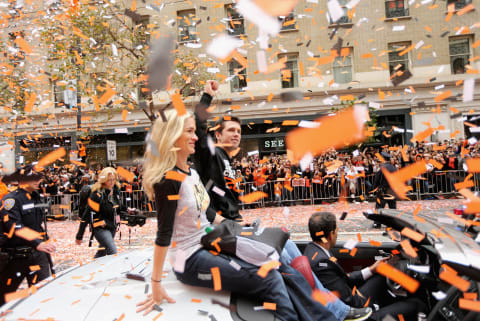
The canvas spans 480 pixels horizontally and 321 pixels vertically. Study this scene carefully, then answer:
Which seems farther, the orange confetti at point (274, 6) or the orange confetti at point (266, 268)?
the orange confetti at point (274, 6)

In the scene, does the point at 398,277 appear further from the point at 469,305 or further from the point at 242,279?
the point at 242,279

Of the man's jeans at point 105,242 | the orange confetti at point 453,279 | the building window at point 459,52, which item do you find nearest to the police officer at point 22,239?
the man's jeans at point 105,242

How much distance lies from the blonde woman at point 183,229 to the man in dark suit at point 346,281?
0.69m

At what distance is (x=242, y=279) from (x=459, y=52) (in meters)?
22.7

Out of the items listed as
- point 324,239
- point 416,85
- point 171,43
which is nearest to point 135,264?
point 324,239

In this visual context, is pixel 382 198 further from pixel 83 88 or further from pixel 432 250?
pixel 83 88

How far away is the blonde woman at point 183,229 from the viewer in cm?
208

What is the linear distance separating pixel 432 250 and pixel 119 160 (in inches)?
930

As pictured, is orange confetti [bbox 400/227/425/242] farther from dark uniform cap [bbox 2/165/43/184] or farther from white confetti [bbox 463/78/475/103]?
dark uniform cap [bbox 2/165/43/184]

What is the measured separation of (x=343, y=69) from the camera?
21297 millimetres

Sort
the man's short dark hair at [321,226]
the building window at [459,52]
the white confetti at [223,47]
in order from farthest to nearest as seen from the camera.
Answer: the building window at [459,52] < the white confetti at [223,47] < the man's short dark hair at [321,226]

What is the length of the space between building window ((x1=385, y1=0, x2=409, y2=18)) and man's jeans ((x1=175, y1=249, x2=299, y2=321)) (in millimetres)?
21268

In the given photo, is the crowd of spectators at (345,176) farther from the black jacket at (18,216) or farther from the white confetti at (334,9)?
the white confetti at (334,9)

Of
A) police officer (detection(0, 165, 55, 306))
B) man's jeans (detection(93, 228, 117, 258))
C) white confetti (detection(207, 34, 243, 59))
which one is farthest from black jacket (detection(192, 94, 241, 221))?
man's jeans (detection(93, 228, 117, 258))
